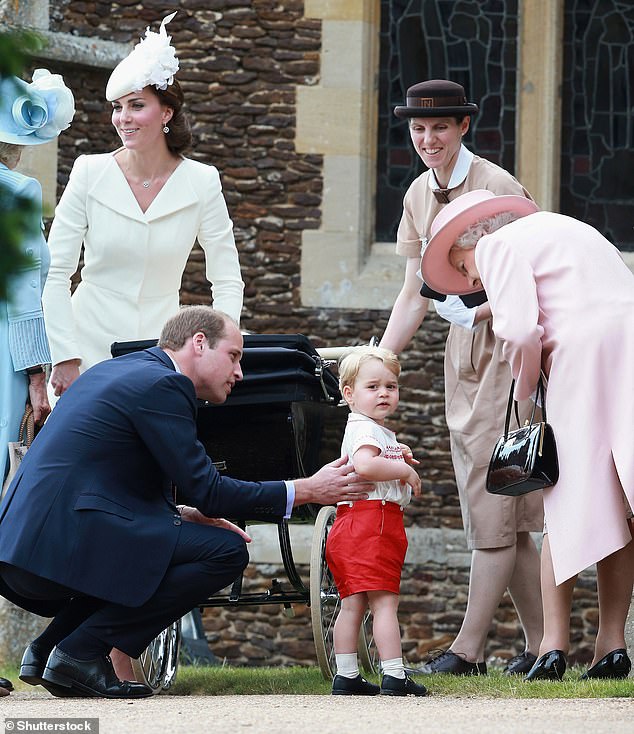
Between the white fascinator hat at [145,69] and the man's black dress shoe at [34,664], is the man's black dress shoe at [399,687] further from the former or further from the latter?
the white fascinator hat at [145,69]

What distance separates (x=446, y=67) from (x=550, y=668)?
5.98 m

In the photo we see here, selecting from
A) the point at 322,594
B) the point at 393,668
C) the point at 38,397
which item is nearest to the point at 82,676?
the point at 393,668

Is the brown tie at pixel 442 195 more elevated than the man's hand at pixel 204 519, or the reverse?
the brown tie at pixel 442 195

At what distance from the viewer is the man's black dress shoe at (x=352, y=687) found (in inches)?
186

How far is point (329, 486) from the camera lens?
Result: 4734 mm

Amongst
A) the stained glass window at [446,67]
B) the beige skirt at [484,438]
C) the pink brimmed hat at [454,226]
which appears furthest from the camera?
the stained glass window at [446,67]

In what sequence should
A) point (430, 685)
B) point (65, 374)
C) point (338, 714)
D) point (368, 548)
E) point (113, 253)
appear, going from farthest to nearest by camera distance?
point (113, 253), point (65, 374), point (430, 685), point (368, 548), point (338, 714)

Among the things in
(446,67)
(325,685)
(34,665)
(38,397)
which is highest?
(446,67)

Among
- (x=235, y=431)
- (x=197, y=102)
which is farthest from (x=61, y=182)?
(x=235, y=431)

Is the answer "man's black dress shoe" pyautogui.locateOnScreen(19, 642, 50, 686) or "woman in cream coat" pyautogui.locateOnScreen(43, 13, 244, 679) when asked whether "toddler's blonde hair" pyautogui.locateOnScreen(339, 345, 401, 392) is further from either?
"man's black dress shoe" pyautogui.locateOnScreen(19, 642, 50, 686)

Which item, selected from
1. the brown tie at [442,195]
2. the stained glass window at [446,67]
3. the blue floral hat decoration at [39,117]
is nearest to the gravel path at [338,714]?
the blue floral hat decoration at [39,117]

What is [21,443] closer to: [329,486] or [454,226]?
[329,486]

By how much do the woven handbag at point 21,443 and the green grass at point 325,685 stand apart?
35.4 inches

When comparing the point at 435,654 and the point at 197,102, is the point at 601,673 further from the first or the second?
the point at 197,102
